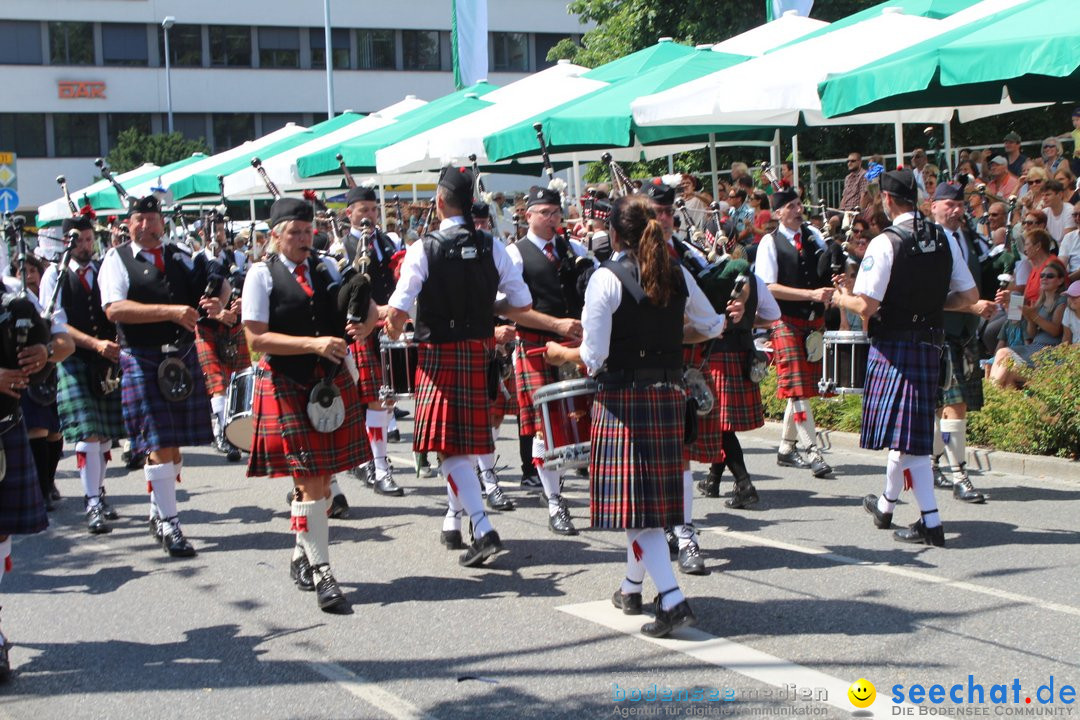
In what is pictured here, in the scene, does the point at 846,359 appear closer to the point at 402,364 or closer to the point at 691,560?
the point at 691,560

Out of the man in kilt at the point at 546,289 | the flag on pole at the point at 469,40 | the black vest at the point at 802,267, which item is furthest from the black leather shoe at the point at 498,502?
the flag on pole at the point at 469,40

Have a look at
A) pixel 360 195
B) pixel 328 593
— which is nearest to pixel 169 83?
pixel 360 195

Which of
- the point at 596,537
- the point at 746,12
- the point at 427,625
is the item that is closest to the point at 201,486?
the point at 596,537

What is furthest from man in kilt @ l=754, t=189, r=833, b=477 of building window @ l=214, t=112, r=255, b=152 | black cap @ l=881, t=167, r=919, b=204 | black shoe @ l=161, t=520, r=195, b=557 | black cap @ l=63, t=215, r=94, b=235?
building window @ l=214, t=112, r=255, b=152

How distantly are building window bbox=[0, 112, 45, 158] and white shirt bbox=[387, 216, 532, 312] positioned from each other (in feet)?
131

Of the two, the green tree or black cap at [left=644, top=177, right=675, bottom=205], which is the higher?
the green tree

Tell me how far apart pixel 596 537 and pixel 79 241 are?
3894mm

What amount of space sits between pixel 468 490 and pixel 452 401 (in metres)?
0.45

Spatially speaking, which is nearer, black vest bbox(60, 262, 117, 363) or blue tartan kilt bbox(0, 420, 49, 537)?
blue tartan kilt bbox(0, 420, 49, 537)

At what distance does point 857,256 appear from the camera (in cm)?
922

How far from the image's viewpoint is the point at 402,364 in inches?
290

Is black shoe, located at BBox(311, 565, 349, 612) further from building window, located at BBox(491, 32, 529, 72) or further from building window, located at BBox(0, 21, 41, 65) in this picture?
building window, located at BBox(491, 32, 529, 72)

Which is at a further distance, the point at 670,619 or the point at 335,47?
the point at 335,47

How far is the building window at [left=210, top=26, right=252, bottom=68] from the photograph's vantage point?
44500 millimetres
